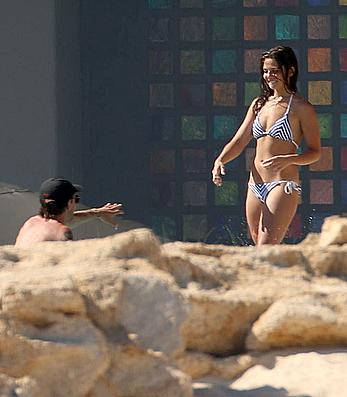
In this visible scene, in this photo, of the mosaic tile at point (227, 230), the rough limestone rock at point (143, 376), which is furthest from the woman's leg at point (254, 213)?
the mosaic tile at point (227, 230)

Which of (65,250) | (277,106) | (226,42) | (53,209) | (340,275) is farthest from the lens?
(226,42)

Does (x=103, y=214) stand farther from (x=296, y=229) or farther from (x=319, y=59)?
(x=319, y=59)

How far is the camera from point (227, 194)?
1141cm

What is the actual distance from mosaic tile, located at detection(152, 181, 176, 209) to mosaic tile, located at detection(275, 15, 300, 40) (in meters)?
1.41

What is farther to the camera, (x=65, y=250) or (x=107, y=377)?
(x=65, y=250)

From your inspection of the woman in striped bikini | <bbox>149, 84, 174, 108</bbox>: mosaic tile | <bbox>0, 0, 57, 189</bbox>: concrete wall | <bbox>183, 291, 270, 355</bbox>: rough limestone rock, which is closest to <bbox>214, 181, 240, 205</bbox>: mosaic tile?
<bbox>149, 84, 174, 108</bbox>: mosaic tile

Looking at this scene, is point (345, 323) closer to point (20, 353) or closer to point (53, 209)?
point (20, 353)

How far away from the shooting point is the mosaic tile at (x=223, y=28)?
453 inches

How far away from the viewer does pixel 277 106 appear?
18.6ft

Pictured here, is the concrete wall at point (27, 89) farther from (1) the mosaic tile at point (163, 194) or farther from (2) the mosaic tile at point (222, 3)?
(2) the mosaic tile at point (222, 3)

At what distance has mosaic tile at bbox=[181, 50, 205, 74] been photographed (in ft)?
37.9

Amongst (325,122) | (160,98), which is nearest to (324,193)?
(325,122)

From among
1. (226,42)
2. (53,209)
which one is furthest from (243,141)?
(226,42)

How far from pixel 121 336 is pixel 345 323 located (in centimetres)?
65
